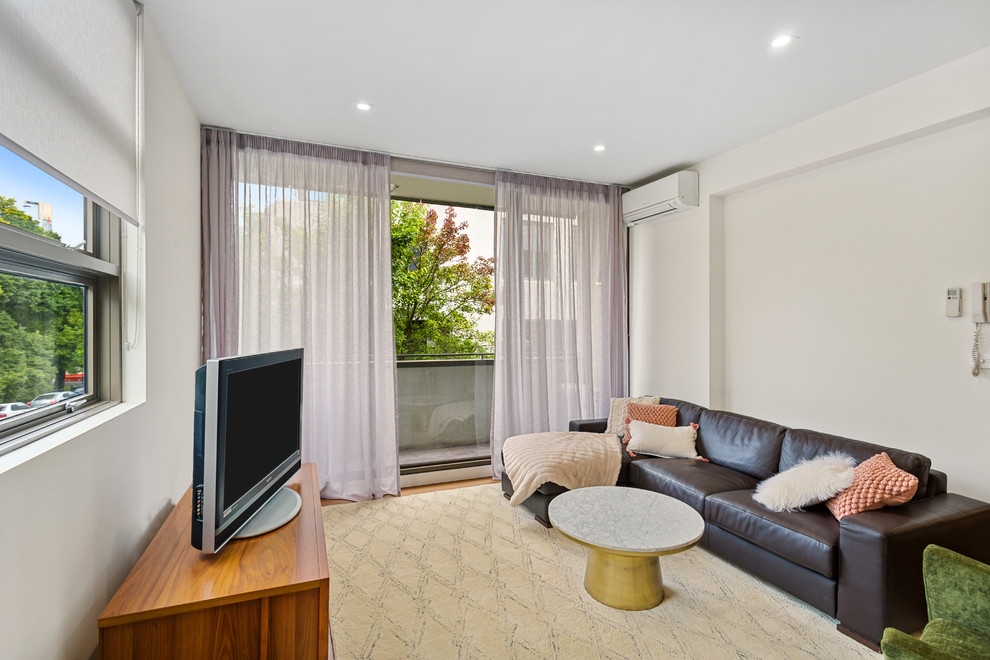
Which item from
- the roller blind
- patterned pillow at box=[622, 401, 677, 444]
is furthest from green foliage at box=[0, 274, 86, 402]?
patterned pillow at box=[622, 401, 677, 444]

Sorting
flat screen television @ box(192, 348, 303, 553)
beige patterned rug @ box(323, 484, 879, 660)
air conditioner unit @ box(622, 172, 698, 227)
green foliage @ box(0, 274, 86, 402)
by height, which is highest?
air conditioner unit @ box(622, 172, 698, 227)

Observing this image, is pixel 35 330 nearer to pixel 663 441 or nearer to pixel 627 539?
pixel 627 539

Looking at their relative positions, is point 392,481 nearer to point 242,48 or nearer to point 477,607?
point 477,607

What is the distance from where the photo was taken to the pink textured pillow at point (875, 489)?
2160 millimetres

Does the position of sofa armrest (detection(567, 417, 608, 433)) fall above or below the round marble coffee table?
above

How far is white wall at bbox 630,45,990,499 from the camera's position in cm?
256

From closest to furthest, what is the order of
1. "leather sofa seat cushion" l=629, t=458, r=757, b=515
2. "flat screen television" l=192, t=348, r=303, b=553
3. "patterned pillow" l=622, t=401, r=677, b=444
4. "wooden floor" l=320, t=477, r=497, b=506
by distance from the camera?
"flat screen television" l=192, t=348, r=303, b=553, "leather sofa seat cushion" l=629, t=458, r=757, b=515, "patterned pillow" l=622, t=401, r=677, b=444, "wooden floor" l=320, t=477, r=497, b=506

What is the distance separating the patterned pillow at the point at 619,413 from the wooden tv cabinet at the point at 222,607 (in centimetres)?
291

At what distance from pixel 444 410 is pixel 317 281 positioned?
1585 mm

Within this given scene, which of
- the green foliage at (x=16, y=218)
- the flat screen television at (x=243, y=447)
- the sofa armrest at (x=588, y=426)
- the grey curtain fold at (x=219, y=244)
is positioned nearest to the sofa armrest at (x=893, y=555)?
the sofa armrest at (x=588, y=426)

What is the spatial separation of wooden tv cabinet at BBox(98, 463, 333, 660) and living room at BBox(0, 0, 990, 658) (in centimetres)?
14

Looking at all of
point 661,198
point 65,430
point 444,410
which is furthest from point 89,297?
point 661,198

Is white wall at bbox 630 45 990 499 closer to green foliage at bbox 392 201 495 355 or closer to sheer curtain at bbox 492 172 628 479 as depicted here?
sheer curtain at bbox 492 172 628 479

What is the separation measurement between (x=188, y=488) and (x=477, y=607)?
5.38 feet
